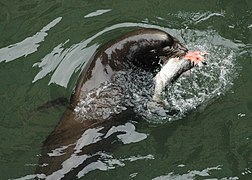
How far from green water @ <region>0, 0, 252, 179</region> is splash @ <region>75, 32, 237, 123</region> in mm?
79

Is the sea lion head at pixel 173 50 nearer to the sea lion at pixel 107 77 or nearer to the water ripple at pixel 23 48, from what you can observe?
the sea lion at pixel 107 77

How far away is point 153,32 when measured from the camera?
655 centimetres

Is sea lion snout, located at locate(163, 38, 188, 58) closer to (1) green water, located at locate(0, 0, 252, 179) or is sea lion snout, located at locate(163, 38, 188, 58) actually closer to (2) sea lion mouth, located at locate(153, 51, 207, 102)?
(2) sea lion mouth, located at locate(153, 51, 207, 102)

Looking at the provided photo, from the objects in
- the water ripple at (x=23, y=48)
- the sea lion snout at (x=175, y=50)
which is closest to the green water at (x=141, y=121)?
the water ripple at (x=23, y=48)

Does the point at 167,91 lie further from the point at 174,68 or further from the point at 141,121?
the point at 141,121

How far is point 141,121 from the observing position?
6371 millimetres

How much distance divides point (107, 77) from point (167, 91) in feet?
2.33

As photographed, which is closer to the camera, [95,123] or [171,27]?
[95,123]

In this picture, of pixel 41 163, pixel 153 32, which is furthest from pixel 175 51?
pixel 41 163

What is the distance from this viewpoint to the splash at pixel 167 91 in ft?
20.4

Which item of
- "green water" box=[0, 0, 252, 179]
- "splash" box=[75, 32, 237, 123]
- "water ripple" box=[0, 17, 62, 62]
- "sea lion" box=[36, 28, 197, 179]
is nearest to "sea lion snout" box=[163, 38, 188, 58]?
"sea lion" box=[36, 28, 197, 179]

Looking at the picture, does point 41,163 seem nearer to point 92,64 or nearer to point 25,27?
point 92,64

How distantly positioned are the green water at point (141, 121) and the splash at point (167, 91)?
79 mm

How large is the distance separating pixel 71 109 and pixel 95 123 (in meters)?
0.31
